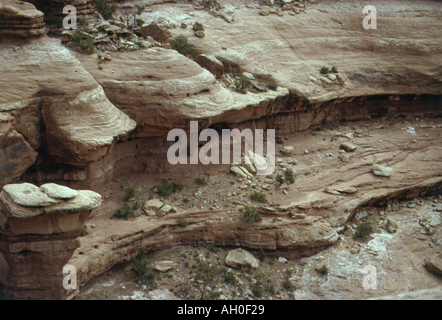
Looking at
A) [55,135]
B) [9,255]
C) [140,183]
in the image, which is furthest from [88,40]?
[9,255]

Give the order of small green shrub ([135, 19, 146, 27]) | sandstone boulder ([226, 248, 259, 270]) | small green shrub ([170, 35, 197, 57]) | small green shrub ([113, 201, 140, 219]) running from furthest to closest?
small green shrub ([135, 19, 146, 27]), small green shrub ([170, 35, 197, 57]), small green shrub ([113, 201, 140, 219]), sandstone boulder ([226, 248, 259, 270])

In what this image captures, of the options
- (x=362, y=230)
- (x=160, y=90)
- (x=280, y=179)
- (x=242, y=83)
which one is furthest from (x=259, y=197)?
(x=160, y=90)

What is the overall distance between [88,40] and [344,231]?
13.2 meters

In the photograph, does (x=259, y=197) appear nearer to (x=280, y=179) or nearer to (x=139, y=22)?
(x=280, y=179)

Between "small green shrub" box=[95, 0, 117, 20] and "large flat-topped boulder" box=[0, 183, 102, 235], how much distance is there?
11.2m

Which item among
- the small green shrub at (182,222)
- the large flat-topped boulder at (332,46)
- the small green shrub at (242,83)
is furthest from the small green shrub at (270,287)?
the large flat-topped boulder at (332,46)

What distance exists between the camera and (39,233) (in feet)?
43.1

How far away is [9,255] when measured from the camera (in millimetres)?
13320

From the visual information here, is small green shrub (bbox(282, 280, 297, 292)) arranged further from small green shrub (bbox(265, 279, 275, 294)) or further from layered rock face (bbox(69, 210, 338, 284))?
layered rock face (bbox(69, 210, 338, 284))

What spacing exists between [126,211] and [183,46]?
8.94 m

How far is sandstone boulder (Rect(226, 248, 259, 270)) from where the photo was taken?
16906 millimetres

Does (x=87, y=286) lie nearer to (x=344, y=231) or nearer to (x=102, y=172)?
(x=102, y=172)

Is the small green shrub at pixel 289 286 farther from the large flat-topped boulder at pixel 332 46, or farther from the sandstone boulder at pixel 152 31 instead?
the sandstone boulder at pixel 152 31

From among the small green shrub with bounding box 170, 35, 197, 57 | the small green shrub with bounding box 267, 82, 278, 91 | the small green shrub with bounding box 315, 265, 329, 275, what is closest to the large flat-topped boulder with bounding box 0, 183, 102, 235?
the small green shrub with bounding box 315, 265, 329, 275
